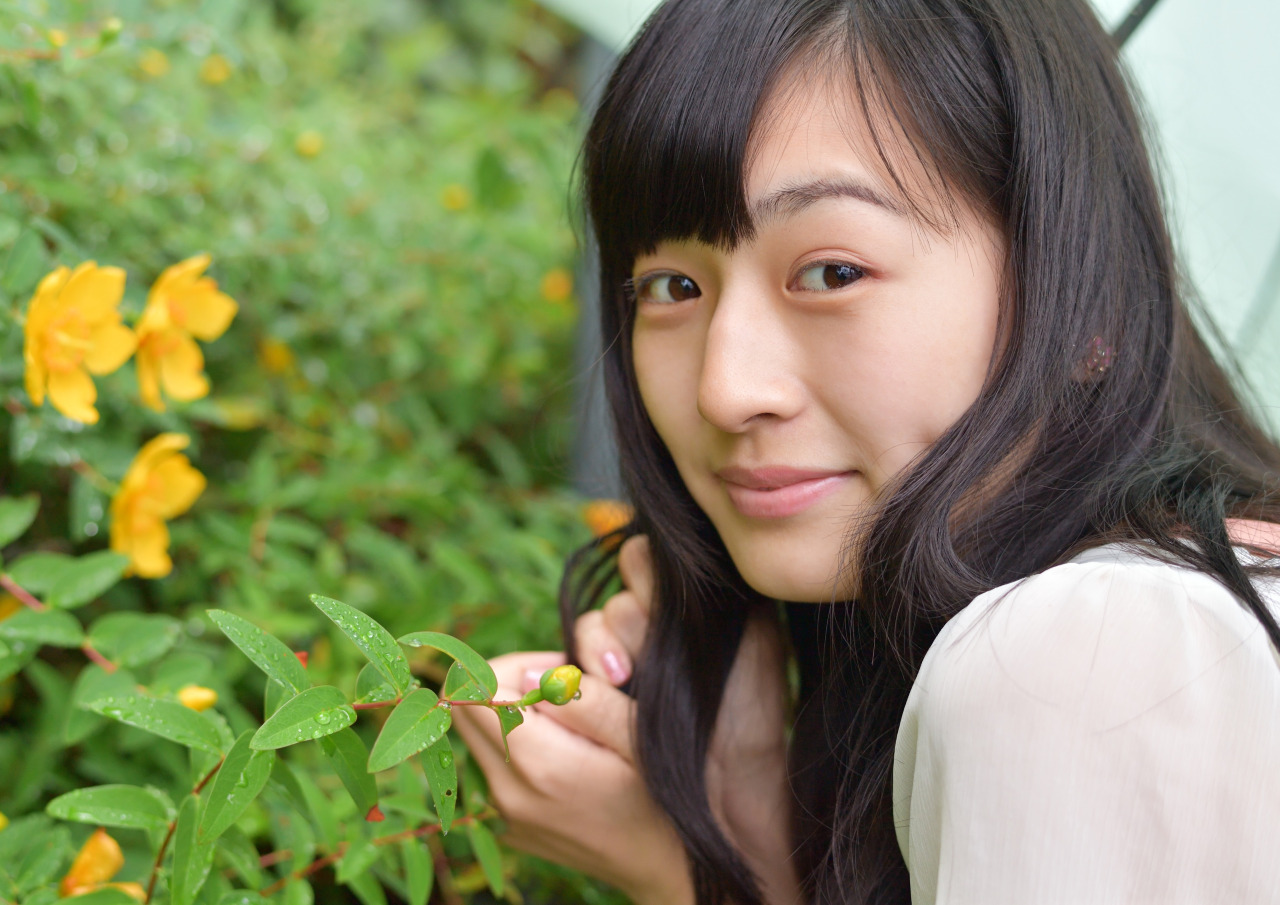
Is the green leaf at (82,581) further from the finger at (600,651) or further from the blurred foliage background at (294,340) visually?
the finger at (600,651)

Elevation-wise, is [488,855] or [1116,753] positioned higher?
[1116,753]

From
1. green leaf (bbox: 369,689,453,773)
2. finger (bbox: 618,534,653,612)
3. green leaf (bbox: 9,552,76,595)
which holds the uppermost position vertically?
green leaf (bbox: 369,689,453,773)

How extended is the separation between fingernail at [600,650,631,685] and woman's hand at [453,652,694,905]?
22mm

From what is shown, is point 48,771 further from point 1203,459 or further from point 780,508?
point 1203,459

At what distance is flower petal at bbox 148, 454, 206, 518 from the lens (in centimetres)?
113

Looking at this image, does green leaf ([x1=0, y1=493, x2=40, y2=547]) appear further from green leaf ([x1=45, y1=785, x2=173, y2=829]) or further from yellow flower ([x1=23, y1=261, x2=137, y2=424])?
green leaf ([x1=45, y1=785, x2=173, y2=829])

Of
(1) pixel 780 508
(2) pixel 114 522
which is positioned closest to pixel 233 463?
(2) pixel 114 522

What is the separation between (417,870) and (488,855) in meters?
0.07

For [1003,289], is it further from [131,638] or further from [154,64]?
[154,64]

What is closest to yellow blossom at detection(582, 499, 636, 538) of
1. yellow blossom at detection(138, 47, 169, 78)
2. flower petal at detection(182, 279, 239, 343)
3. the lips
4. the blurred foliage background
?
the blurred foliage background

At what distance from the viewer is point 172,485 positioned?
1.15 metres

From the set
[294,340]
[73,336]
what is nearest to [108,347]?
[73,336]

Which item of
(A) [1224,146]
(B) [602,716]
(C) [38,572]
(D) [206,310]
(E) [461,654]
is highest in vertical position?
(A) [1224,146]

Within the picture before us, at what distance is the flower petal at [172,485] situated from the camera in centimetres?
113
